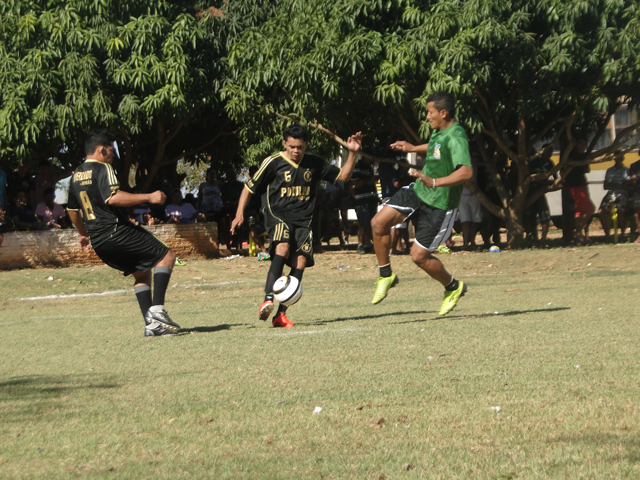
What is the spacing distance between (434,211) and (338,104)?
9317 millimetres

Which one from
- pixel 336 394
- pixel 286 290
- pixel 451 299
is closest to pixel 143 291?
pixel 286 290

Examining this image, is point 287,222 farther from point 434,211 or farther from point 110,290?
point 110,290

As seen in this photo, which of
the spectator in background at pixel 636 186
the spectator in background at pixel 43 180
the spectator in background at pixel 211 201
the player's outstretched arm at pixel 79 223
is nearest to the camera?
the player's outstretched arm at pixel 79 223

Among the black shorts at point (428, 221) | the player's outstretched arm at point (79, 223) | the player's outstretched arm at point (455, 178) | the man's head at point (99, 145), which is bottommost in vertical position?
the black shorts at point (428, 221)

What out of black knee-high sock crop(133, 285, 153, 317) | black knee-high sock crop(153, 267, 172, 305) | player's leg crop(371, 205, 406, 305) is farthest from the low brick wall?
player's leg crop(371, 205, 406, 305)

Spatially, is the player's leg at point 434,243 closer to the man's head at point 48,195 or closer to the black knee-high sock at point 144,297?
the black knee-high sock at point 144,297

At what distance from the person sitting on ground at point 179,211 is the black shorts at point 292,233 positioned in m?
10.9

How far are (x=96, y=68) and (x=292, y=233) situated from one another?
10.6 meters

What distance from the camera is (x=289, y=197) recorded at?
26.0 ft

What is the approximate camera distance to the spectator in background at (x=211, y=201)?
62.8ft

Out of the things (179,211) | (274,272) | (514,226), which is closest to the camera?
(274,272)

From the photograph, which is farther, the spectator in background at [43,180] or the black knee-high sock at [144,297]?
the spectator in background at [43,180]

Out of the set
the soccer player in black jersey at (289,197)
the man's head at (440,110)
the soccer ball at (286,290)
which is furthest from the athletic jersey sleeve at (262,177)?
the man's head at (440,110)

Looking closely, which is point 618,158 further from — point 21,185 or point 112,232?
point 112,232
